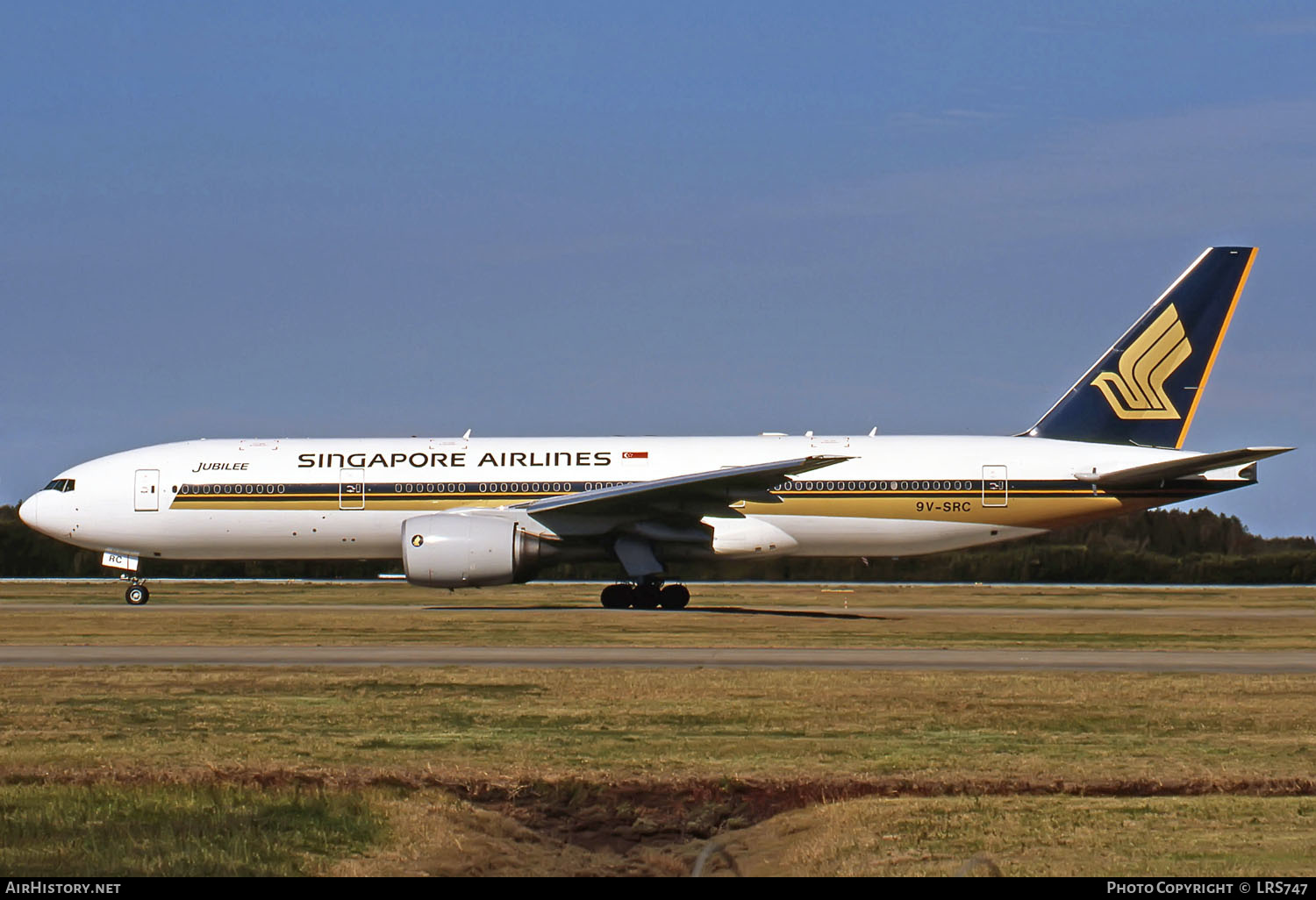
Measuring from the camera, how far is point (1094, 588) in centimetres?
4028

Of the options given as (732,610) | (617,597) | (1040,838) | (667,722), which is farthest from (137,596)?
(1040,838)

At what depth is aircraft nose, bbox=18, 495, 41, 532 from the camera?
33.8 metres

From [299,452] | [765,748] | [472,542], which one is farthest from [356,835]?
[299,452]

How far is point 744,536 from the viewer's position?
3036 centimetres

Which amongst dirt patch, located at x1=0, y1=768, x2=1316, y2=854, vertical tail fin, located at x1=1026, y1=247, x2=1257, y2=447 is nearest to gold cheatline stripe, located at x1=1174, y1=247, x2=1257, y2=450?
vertical tail fin, located at x1=1026, y1=247, x2=1257, y2=447

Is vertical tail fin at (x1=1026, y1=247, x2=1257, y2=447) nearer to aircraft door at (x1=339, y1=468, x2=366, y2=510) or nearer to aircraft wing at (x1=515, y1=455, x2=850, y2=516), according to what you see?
aircraft wing at (x1=515, y1=455, x2=850, y2=516)

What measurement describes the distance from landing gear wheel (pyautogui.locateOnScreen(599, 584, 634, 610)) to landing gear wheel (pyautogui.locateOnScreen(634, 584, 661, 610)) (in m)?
0.26

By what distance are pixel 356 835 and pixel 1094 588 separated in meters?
34.2

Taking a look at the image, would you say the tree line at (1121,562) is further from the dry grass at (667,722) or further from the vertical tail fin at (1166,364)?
the dry grass at (667,722)

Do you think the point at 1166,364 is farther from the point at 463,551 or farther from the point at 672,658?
the point at 672,658

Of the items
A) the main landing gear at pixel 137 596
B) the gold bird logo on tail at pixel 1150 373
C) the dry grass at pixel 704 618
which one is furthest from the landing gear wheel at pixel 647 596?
the main landing gear at pixel 137 596

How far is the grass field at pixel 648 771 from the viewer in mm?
8766

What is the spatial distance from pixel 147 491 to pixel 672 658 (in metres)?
17.6

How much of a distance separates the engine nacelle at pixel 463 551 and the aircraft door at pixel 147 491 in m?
7.42
